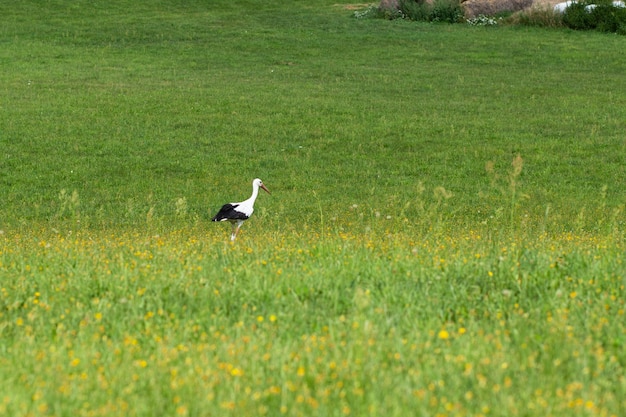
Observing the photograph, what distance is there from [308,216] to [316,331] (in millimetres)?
8508

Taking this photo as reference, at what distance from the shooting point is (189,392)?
203 inches

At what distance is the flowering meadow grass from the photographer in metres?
5.09

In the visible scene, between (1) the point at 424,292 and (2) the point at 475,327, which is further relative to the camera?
(1) the point at 424,292

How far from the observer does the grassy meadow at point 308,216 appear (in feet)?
17.8

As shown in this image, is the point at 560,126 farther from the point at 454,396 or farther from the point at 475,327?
the point at 454,396

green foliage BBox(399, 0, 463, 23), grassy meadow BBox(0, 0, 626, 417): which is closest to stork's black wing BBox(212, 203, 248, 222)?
grassy meadow BBox(0, 0, 626, 417)

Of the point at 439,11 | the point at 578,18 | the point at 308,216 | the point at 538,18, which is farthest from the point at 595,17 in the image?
the point at 308,216

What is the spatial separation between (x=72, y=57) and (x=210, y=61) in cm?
489

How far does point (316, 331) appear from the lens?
6.45 metres

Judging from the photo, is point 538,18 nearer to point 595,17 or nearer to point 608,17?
point 595,17

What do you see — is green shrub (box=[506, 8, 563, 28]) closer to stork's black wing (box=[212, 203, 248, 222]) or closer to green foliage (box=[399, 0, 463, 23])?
green foliage (box=[399, 0, 463, 23])

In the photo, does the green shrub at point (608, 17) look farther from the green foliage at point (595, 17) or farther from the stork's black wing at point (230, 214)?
the stork's black wing at point (230, 214)

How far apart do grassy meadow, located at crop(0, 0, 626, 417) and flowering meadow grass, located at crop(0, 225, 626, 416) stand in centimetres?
3

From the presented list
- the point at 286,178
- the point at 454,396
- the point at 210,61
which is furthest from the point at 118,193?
the point at 210,61
